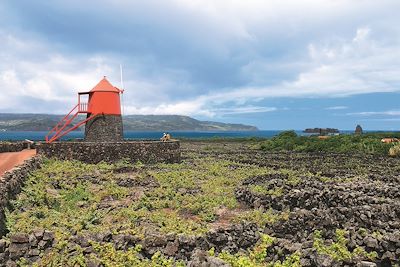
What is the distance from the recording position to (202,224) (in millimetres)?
13945

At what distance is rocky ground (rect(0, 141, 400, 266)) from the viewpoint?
36.0 feet

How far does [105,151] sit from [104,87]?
6.49 metres

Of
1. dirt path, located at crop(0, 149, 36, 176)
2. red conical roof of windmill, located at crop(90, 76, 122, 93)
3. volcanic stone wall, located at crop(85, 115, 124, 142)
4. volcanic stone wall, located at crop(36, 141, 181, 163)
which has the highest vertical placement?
red conical roof of windmill, located at crop(90, 76, 122, 93)

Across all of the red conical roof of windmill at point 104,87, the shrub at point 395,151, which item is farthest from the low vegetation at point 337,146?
the red conical roof of windmill at point 104,87

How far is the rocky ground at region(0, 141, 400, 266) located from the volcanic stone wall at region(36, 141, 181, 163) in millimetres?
9472

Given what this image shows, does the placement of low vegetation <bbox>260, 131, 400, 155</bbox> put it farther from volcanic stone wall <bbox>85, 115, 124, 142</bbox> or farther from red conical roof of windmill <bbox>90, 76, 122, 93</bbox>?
red conical roof of windmill <bbox>90, 76, 122, 93</bbox>

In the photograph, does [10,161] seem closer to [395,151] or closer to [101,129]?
[101,129]

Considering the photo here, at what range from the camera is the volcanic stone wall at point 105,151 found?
31562 mm

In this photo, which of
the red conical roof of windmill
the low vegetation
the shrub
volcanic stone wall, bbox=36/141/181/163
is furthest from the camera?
the low vegetation

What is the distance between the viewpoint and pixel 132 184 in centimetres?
2220

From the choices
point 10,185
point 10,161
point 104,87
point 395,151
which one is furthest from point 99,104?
point 395,151

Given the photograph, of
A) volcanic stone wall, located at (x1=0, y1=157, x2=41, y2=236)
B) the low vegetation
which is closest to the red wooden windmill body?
volcanic stone wall, located at (x1=0, y1=157, x2=41, y2=236)

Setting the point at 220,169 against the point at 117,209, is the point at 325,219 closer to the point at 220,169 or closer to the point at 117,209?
the point at 117,209

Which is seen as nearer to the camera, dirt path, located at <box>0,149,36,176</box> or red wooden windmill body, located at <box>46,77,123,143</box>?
dirt path, located at <box>0,149,36,176</box>
